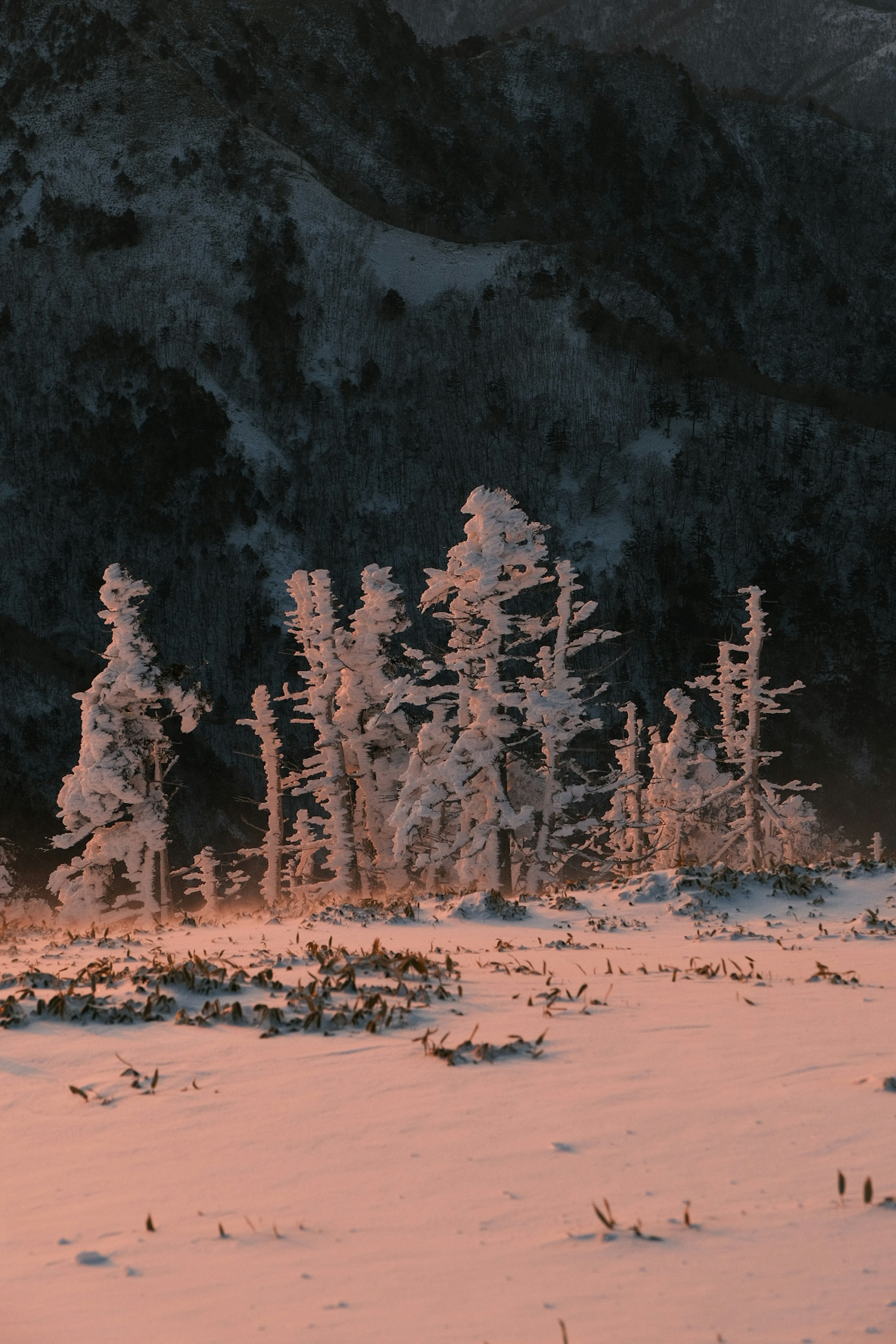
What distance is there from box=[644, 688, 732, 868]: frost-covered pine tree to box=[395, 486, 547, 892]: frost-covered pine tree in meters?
18.8

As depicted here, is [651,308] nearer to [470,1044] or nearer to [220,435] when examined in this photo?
[220,435]

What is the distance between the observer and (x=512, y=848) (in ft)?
113

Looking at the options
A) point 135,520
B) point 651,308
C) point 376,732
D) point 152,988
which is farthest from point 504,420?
point 152,988

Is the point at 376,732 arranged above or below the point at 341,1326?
above

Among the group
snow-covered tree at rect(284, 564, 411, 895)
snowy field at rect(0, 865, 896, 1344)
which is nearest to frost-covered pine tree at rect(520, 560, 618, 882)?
snow-covered tree at rect(284, 564, 411, 895)

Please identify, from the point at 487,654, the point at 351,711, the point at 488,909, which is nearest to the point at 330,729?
the point at 351,711

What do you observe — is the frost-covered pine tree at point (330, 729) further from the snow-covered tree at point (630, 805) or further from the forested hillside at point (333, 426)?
the forested hillside at point (333, 426)

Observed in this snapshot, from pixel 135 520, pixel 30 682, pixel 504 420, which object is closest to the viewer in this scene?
pixel 30 682

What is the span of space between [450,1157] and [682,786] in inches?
1860

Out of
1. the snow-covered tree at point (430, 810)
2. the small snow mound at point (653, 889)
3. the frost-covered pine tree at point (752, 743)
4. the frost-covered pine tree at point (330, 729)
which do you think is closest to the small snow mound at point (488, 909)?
the small snow mound at point (653, 889)

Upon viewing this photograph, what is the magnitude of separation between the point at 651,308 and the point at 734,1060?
14622 cm

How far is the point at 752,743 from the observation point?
3534 centimetres

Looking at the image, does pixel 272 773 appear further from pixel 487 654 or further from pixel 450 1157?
pixel 450 1157

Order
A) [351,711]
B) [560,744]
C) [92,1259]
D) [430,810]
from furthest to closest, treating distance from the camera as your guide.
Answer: [560,744] → [351,711] → [430,810] → [92,1259]
